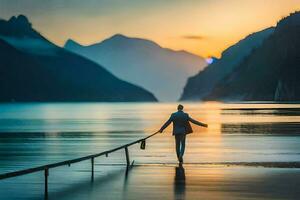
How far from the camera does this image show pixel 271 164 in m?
28.0

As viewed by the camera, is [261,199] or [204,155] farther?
[204,155]

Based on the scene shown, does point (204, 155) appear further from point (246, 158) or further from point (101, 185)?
point (101, 185)

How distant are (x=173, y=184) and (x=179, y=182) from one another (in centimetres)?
60

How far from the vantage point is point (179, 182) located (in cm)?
2061

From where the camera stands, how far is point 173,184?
20.0 m

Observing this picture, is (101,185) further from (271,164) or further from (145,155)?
(145,155)

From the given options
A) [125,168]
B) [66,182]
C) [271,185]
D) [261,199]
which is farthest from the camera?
[125,168]

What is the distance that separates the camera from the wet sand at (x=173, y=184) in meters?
17.5

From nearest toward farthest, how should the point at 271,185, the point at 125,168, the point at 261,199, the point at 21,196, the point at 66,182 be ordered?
the point at 261,199
the point at 21,196
the point at 271,185
the point at 66,182
the point at 125,168

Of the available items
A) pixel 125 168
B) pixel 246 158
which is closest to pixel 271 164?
pixel 246 158

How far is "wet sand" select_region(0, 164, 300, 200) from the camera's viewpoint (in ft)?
57.4

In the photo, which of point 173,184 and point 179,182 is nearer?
point 173,184

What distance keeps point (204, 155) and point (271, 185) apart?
15272mm

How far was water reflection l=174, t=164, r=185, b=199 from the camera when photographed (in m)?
17.5
